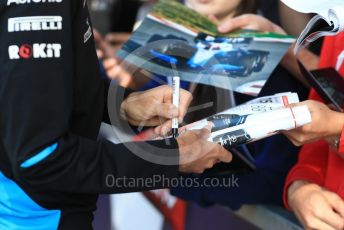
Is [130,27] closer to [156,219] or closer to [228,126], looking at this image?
[156,219]

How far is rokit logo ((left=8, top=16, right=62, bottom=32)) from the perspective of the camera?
88 centimetres

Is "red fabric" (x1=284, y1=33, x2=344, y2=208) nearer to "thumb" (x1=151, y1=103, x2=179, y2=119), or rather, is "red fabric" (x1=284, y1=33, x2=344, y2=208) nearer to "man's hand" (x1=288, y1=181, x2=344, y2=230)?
"man's hand" (x1=288, y1=181, x2=344, y2=230)

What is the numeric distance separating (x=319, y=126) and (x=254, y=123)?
0.44ft

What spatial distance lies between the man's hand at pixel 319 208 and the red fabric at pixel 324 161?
5 cm

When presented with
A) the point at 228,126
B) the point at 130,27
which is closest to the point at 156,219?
the point at 228,126

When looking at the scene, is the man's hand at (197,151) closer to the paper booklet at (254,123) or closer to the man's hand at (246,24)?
the paper booklet at (254,123)

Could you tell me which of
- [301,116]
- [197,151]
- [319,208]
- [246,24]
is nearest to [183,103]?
[197,151]

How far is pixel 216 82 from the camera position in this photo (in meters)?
1.30

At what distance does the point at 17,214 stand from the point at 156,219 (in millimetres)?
1112

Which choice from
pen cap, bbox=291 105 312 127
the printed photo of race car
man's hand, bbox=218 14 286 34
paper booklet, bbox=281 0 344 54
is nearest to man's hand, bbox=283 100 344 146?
pen cap, bbox=291 105 312 127

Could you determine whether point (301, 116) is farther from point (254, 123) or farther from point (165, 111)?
point (165, 111)

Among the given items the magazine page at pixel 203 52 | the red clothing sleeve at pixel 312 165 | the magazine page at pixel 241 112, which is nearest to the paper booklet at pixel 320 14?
the magazine page at pixel 241 112

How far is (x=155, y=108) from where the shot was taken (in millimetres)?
1171

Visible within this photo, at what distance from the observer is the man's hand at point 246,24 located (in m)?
1.48
